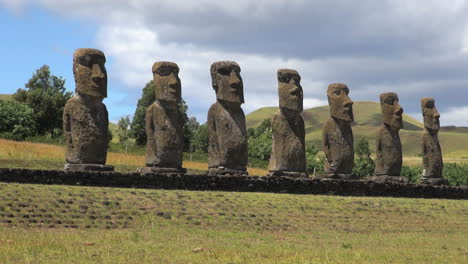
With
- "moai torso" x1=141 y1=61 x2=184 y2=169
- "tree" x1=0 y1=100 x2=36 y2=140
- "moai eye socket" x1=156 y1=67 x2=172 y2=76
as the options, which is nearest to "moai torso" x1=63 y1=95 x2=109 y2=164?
"moai torso" x1=141 y1=61 x2=184 y2=169

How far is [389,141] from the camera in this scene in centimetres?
→ 3056

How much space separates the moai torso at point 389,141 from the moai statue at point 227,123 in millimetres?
7580

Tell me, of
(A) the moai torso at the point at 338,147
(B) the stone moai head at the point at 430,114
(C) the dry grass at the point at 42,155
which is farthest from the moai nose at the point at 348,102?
(C) the dry grass at the point at 42,155

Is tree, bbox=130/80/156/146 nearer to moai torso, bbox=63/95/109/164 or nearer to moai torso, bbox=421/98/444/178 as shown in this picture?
moai torso, bbox=421/98/444/178

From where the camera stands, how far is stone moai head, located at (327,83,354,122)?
28234 mm

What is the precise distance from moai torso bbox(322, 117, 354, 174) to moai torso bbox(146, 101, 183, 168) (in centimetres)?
646

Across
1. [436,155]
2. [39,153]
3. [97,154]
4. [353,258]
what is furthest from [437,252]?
[39,153]

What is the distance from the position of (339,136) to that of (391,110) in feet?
11.6

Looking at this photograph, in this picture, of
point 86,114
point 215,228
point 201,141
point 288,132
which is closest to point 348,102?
point 288,132

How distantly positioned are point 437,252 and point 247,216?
5244 mm

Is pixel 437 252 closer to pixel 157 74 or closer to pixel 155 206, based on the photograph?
pixel 155 206

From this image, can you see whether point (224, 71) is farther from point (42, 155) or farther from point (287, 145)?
point (42, 155)

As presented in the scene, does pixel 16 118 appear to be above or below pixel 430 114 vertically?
above

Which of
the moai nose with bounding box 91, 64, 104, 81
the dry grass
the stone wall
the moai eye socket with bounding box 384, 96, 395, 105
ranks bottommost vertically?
the stone wall
